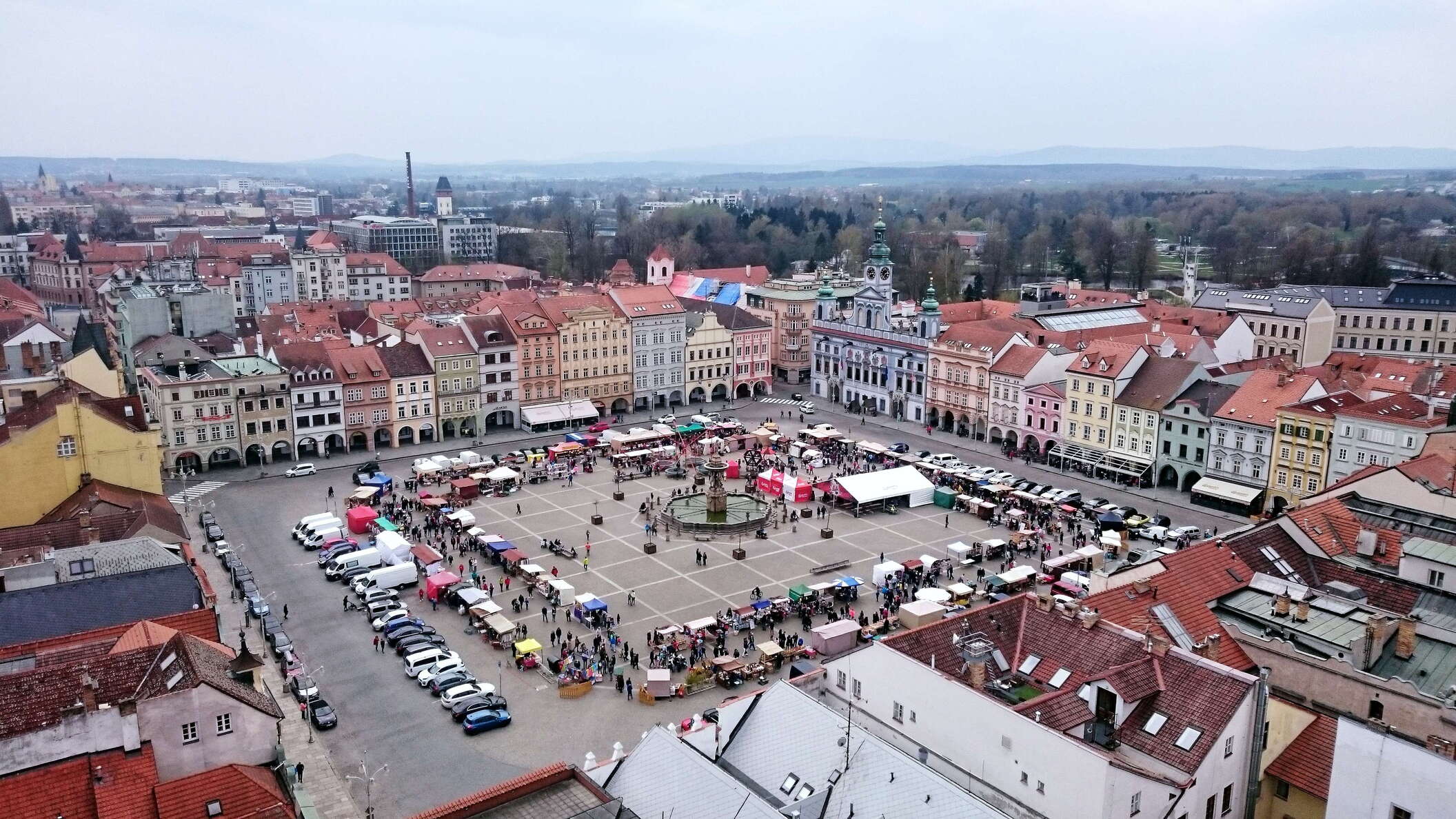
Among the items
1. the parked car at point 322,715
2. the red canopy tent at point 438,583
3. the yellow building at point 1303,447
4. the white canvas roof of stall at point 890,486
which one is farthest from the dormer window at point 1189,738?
the yellow building at point 1303,447

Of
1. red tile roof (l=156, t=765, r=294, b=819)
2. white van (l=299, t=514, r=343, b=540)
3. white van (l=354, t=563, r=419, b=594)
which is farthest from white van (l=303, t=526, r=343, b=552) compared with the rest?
red tile roof (l=156, t=765, r=294, b=819)

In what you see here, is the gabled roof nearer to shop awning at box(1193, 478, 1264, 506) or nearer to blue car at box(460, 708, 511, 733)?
shop awning at box(1193, 478, 1264, 506)

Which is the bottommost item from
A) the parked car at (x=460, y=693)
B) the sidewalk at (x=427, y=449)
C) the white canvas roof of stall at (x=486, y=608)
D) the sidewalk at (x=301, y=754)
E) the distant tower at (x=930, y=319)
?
the sidewalk at (x=427, y=449)

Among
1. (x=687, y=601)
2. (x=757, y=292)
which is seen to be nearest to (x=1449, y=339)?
(x=757, y=292)

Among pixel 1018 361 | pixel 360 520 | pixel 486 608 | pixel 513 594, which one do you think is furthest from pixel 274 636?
pixel 1018 361

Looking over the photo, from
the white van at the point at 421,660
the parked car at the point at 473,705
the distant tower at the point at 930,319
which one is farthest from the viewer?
the distant tower at the point at 930,319

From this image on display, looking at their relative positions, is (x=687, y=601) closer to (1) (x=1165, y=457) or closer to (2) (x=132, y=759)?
(2) (x=132, y=759)

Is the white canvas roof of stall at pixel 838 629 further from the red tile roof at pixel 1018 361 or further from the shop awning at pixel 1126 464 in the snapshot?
the red tile roof at pixel 1018 361
